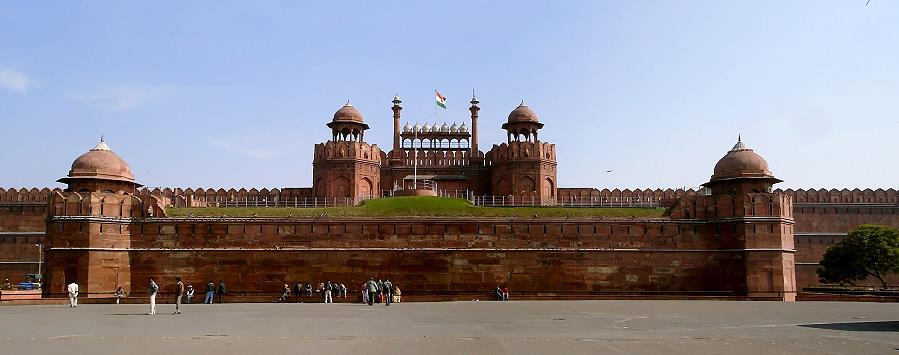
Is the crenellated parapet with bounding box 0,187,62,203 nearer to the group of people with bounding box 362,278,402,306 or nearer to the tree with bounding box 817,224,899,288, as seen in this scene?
the group of people with bounding box 362,278,402,306

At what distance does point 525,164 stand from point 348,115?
1154 centimetres

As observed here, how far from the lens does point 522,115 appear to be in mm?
52875

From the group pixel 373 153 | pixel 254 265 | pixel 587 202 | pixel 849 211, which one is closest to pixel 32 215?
pixel 373 153

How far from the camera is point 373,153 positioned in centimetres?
5309

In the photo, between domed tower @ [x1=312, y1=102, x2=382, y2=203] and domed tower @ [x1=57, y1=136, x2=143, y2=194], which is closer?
domed tower @ [x1=57, y1=136, x2=143, y2=194]

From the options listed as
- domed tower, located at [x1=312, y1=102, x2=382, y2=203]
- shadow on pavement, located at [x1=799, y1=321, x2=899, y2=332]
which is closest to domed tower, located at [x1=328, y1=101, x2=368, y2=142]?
domed tower, located at [x1=312, y1=102, x2=382, y2=203]

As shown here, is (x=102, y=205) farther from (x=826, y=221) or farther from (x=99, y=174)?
(x=826, y=221)

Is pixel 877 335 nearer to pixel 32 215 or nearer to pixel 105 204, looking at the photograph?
pixel 105 204

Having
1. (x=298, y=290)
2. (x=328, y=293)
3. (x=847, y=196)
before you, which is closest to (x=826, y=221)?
(x=847, y=196)

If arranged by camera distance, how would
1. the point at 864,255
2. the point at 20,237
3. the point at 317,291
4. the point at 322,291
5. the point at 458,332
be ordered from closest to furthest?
the point at 458,332 → the point at 322,291 → the point at 317,291 → the point at 864,255 → the point at 20,237

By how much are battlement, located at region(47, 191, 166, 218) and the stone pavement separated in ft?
38.4

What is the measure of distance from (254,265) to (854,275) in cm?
3374

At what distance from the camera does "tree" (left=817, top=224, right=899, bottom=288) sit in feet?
150

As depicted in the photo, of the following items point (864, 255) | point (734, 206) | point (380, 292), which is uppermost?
point (734, 206)
